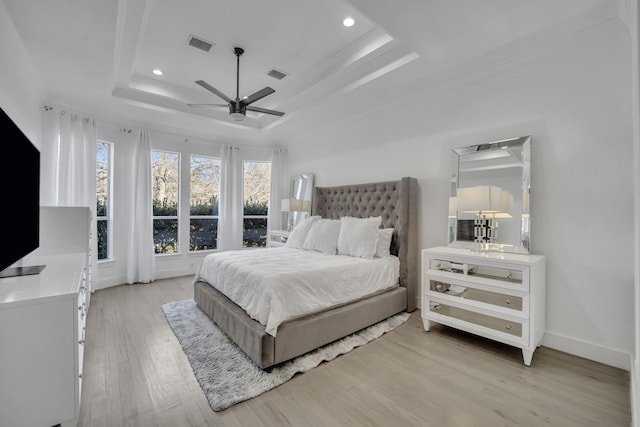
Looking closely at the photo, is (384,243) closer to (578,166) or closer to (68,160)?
(578,166)

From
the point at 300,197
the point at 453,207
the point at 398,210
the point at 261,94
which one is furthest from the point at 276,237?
the point at 453,207

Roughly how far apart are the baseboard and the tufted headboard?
1.31 metres

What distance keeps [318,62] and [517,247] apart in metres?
2.89

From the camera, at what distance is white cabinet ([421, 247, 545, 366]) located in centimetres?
224

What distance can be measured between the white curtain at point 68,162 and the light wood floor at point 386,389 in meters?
2.06

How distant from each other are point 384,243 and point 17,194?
324 centimetres

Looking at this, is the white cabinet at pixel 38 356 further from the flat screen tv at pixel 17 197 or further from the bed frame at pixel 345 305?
the bed frame at pixel 345 305

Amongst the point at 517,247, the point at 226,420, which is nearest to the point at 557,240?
the point at 517,247

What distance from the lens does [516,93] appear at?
273 centimetres

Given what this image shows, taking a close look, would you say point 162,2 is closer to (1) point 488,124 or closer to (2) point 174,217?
(1) point 488,124

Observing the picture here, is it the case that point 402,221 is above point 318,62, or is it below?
below

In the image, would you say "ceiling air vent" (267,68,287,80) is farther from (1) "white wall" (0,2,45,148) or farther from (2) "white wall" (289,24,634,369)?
(1) "white wall" (0,2,45,148)

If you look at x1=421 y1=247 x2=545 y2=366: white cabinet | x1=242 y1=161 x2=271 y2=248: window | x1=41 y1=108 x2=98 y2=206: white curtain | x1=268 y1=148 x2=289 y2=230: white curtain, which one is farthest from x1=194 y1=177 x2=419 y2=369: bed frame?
x1=41 y1=108 x2=98 y2=206: white curtain

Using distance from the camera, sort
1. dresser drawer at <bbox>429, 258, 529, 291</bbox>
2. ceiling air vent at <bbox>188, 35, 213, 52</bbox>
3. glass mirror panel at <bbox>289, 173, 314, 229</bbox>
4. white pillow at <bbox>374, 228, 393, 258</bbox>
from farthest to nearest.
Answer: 1. glass mirror panel at <bbox>289, 173, 314, 229</bbox>
2. white pillow at <bbox>374, 228, 393, 258</bbox>
3. ceiling air vent at <bbox>188, 35, 213, 52</bbox>
4. dresser drawer at <bbox>429, 258, 529, 291</bbox>
